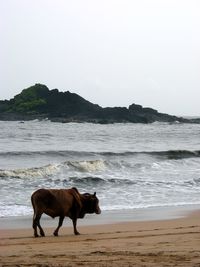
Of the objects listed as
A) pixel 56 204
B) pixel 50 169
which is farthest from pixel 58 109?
pixel 56 204

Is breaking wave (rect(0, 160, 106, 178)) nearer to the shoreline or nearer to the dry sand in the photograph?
the shoreline

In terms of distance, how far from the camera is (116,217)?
1245cm

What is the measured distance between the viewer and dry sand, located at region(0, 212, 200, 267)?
654cm

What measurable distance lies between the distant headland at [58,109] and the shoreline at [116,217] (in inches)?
3057

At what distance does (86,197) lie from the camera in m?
10.5

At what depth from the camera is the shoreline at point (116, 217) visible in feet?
37.5

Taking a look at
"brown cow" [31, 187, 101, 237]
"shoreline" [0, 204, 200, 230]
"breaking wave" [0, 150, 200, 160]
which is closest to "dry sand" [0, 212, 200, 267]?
"brown cow" [31, 187, 101, 237]

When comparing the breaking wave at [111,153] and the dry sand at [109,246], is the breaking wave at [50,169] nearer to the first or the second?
the breaking wave at [111,153]

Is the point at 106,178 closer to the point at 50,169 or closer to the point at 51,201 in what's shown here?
the point at 50,169

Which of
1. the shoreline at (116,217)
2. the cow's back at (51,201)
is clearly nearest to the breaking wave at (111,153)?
the shoreline at (116,217)

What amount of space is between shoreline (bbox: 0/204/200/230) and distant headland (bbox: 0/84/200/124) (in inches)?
3057

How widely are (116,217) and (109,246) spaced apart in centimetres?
457

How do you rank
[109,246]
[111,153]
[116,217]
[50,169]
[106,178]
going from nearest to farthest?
[109,246]
[116,217]
[106,178]
[50,169]
[111,153]

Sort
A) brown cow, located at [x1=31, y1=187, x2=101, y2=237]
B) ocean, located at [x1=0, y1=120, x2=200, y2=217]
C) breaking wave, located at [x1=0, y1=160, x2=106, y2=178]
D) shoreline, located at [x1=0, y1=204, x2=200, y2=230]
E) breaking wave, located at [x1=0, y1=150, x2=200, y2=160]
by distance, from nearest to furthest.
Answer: brown cow, located at [x1=31, y1=187, x2=101, y2=237], shoreline, located at [x1=0, y1=204, x2=200, y2=230], ocean, located at [x1=0, y1=120, x2=200, y2=217], breaking wave, located at [x1=0, y1=160, x2=106, y2=178], breaking wave, located at [x1=0, y1=150, x2=200, y2=160]
